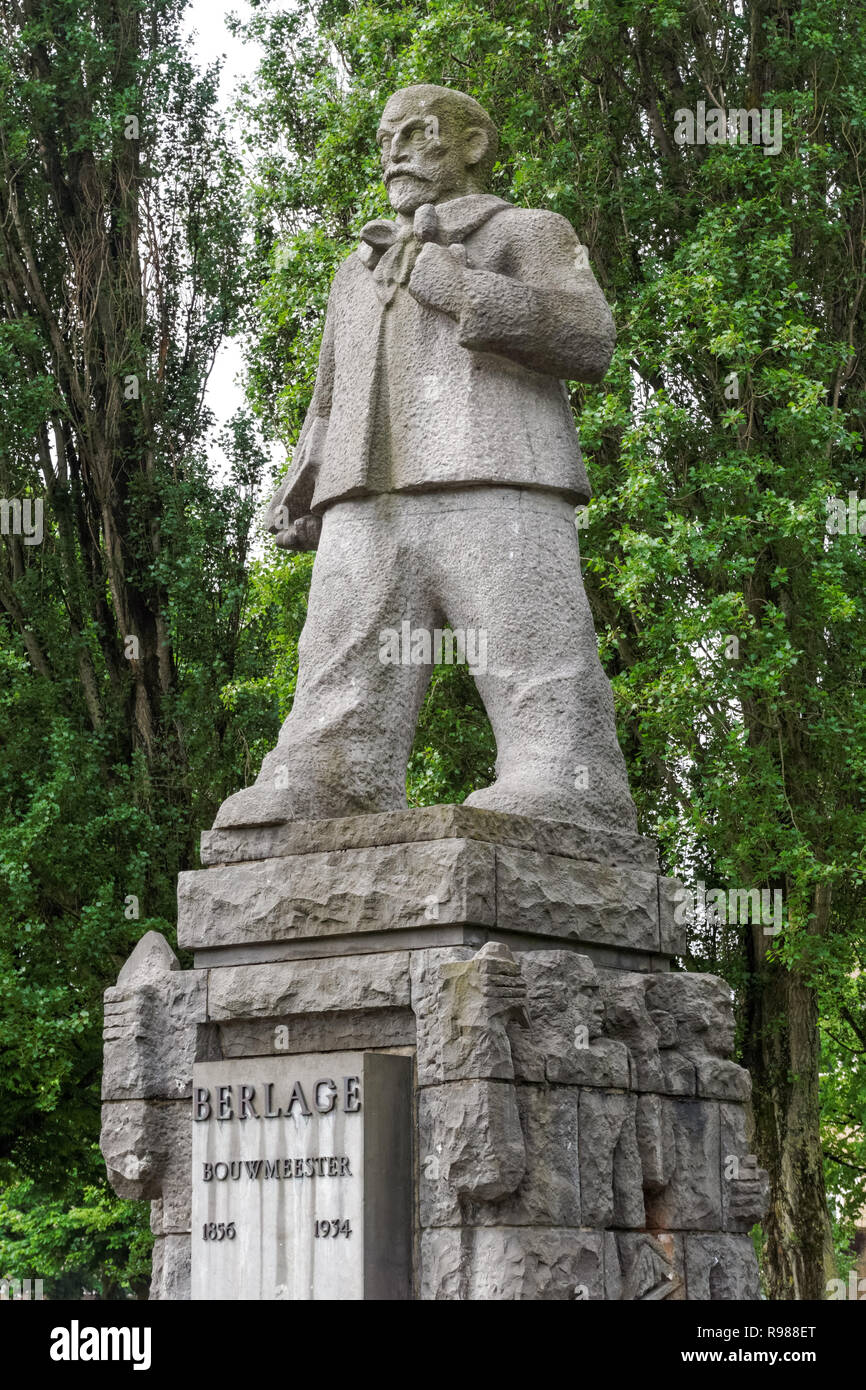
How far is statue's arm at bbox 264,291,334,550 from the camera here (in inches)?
295

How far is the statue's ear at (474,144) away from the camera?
7.29m

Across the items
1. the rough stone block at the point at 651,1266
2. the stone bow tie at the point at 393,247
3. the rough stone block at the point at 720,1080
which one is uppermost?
the stone bow tie at the point at 393,247

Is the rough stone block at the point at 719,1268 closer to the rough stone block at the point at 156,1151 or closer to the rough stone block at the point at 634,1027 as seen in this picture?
the rough stone block at the point at 634,1027

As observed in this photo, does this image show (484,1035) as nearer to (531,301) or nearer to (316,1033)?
(316,1033)

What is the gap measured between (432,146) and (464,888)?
9.19 ft

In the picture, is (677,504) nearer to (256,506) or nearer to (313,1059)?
(256,506)

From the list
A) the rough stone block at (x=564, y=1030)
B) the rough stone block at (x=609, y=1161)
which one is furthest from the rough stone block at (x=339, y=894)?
the rough stone block at (x=609, y=1161)

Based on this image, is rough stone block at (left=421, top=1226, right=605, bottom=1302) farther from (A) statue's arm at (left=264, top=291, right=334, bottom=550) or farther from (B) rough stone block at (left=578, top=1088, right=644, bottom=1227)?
(A) statue's arm at (left=264, top=291, right=334, bottom=550)

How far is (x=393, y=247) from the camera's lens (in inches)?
284

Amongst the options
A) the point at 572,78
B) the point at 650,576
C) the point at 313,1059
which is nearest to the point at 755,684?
the point at 650,576

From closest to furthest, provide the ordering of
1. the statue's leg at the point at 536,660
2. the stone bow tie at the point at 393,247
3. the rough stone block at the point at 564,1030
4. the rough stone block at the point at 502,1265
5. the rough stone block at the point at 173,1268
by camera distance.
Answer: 1. the rough stone block at the point at 502,1265
2. the rough stone block at the point at 564,1030
3. the rough stone block at the point at 173,1268
4. the statue's leg at the point at 536,660
5. the stone bow tie at the point at 393,247

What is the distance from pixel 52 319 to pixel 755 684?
8063 mm

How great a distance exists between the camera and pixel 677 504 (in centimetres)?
1448

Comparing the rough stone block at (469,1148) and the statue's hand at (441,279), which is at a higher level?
the statue's hand at (441,279)
